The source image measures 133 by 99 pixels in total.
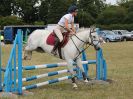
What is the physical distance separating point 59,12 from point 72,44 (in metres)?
88.6

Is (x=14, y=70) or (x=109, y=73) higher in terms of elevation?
(x=14, y=70)

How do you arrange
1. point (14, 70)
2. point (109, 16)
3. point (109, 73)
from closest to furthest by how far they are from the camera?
1. point (14, 70)
2. point (109, 73)
3. point (109, 16)

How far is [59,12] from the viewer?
10112cm

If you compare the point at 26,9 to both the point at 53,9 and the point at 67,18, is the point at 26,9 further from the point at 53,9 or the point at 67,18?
the point at 67,18

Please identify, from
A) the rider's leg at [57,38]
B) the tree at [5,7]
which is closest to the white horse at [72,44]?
the rider's leg at [57,38]

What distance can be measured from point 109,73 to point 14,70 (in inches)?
285

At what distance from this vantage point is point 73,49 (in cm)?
1288

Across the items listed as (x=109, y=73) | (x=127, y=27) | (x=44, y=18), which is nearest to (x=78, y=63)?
(x=109, y=73)

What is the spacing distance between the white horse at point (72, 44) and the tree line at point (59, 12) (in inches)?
3280

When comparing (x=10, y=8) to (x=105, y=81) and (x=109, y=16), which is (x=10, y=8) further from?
(x=105, y=81)

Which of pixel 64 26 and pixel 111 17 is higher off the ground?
pixel 64 26

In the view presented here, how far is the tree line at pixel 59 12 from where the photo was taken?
9925 cm

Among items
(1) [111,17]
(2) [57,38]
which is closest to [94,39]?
(2) [57,38]

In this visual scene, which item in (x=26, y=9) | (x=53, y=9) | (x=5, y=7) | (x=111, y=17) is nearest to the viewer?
(x=111, y=17)
